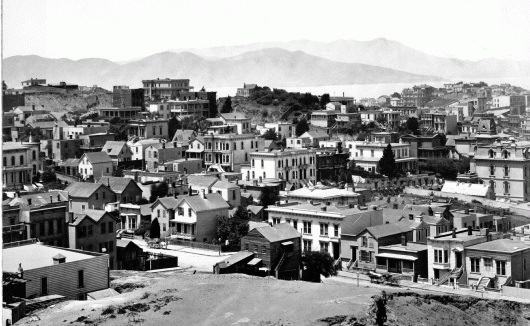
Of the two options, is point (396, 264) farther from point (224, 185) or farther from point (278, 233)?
point (224, 185)

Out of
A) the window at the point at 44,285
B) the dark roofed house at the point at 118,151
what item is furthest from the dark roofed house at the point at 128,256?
the dark roofed house at the point at 118,151

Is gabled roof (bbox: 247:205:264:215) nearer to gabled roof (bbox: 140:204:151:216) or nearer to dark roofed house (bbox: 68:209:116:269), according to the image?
gabled roof (bbox: 140:204:151:216)

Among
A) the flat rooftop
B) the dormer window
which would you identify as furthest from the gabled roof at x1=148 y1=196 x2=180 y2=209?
the dormer window

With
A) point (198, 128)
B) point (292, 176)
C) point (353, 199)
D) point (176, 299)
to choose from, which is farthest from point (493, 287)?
point (198, 128)

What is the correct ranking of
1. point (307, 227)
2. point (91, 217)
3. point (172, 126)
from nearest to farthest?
point (91, 217)
point (307, 227)
point (172, 126)

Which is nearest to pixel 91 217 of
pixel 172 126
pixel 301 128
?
pixel 172 126

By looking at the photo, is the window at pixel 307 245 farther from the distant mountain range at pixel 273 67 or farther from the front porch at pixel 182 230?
the distant mountain range at pixel 273 67

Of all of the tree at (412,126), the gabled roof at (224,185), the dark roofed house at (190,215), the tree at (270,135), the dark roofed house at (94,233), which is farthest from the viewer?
the tree at (412,126)

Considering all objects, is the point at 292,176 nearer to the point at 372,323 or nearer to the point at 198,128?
the point at 198,128
